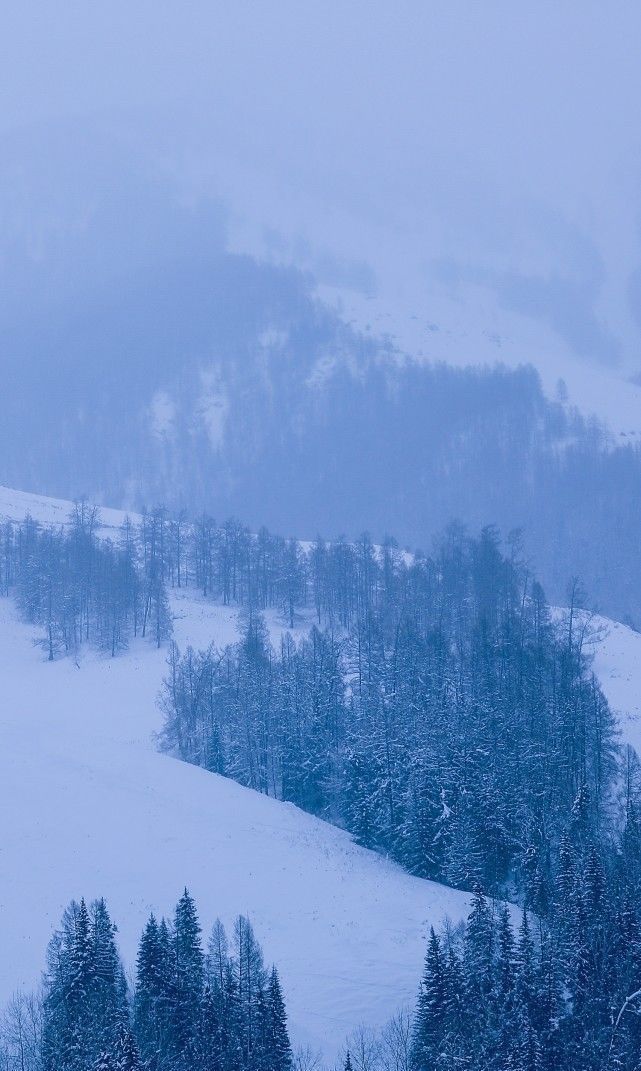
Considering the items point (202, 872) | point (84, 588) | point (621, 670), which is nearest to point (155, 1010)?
point (202, 872)

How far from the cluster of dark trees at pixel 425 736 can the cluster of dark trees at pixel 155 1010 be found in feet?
63.1

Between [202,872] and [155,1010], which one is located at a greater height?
[202,872]

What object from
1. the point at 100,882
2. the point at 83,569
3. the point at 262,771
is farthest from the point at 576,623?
the point at 100,882

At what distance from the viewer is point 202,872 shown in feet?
196

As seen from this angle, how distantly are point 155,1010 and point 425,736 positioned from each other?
31375 mm

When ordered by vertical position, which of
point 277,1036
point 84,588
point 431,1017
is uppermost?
point 84,588

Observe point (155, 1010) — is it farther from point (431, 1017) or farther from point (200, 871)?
point (200, 871)

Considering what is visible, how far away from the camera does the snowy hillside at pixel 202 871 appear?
50.5m

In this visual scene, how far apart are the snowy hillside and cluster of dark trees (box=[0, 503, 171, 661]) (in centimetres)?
3023

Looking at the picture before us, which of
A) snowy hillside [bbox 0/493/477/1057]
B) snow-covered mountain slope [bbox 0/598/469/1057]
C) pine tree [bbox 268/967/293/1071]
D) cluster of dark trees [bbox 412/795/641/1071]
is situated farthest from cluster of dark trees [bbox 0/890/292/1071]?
cluster of dark trees [bbox 412/795/641/1071]

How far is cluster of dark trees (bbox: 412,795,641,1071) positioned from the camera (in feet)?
129

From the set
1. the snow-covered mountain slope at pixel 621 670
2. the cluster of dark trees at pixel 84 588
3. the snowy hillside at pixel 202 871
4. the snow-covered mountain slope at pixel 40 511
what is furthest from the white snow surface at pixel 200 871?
the snow-covered mountain slope at pixel 40 511

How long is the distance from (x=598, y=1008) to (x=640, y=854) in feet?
54.2

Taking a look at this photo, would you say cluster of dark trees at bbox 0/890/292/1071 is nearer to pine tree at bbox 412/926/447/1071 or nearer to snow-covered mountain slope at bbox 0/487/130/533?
pine tree at bbox 412/926/447/1071
